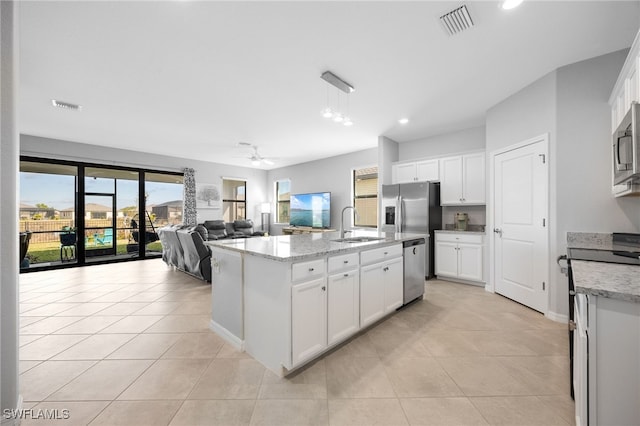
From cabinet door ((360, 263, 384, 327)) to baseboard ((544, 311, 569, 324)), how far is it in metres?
1.86

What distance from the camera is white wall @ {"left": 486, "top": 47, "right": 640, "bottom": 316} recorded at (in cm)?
242

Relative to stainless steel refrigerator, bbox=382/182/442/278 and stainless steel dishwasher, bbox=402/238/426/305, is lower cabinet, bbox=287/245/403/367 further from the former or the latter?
A: stainless steel refrigerator, bbox=382/182/442/278

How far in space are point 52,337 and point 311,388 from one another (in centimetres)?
255

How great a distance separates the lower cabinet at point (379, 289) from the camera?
2.30 metres

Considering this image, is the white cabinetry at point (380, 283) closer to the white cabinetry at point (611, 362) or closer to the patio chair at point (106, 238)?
the white cabinetry at point (611, 362)

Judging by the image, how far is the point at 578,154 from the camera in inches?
101

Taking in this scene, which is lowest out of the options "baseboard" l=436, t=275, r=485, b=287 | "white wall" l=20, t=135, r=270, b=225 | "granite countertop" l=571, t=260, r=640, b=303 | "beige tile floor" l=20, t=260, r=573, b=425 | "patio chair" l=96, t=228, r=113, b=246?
"beige tile floor" l=20, t=260, r=573, b=425

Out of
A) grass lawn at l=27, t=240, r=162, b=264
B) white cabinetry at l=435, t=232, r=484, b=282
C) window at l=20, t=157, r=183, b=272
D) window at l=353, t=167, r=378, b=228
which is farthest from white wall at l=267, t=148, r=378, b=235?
grass lawn at l=27, t=240, r=162, b=264

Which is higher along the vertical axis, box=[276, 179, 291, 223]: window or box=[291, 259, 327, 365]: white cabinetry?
box=[276, 179, 291, 223]: window

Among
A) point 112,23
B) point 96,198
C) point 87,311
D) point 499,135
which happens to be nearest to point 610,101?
point 499,135

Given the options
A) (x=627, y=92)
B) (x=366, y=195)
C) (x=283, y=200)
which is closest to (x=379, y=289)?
(x=627, y=92)

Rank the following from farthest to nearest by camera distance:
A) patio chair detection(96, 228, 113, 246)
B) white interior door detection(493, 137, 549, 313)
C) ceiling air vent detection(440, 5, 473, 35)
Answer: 1. patio chair detection(96, 228, 113, 246)
2. white interior door detection(493, 137, 549, 313)
3. ceiling air vent detection(440, 5, 473, 35)

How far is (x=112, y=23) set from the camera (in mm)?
1975

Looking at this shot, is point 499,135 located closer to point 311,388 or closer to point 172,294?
point 311,388
